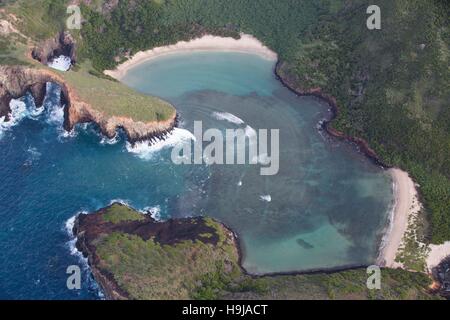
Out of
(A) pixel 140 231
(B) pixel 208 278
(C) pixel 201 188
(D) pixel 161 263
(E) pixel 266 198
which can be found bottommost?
(B) pixel 208 278

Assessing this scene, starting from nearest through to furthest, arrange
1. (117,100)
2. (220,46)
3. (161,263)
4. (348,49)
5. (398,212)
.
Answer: (161,263) → (398,212) → (117,100) → (348,49) → (220,46)

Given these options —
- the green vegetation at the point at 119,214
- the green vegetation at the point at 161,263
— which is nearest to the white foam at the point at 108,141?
the green vegetation at the point at 119,214

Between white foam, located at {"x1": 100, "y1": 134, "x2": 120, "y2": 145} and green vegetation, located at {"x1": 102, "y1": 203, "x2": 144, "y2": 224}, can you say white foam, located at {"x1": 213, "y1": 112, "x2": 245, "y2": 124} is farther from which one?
green vegetation, located at {"x1": 102, "y1": 203, "x2": 144, "y2": 224}

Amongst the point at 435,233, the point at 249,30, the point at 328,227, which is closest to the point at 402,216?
the point at 435,233

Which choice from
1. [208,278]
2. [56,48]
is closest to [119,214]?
[208,278]

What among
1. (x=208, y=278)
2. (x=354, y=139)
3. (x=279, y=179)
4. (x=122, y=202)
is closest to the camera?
(x=208, y=278)

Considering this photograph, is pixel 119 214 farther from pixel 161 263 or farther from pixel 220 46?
pixel 220 46
